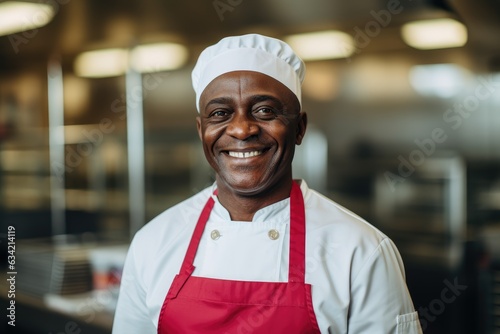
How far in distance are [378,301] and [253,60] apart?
1.86 ft

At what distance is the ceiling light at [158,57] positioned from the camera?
316cm

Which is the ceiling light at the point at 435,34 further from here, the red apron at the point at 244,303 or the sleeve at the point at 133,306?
the sleeve at the point at 133,306

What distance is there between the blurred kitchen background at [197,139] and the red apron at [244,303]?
108 cm

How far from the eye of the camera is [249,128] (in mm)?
1292

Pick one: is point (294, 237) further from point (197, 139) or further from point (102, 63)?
point (102, 63)

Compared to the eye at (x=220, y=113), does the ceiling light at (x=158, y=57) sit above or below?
above

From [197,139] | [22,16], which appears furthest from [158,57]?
[22,16]

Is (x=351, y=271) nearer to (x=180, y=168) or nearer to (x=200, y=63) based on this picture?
(x=200, y=63)

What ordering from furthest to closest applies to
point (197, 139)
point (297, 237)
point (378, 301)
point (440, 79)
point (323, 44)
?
1. point (197, 139)
2. point (323, 44)
3. point (440, 79)
4. point (297, 237)
5. point (378, 301)

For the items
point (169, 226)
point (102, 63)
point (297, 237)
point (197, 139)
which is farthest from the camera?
point (102, 63)

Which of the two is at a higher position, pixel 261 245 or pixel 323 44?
pixel 323 44

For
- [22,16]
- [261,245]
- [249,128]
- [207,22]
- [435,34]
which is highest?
[22,16]

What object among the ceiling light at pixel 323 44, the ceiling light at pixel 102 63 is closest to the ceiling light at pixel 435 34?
the ceiling light at pixel 323 44

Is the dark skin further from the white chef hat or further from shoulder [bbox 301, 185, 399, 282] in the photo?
shoulder [bbox 301, 185, 399, 282]
